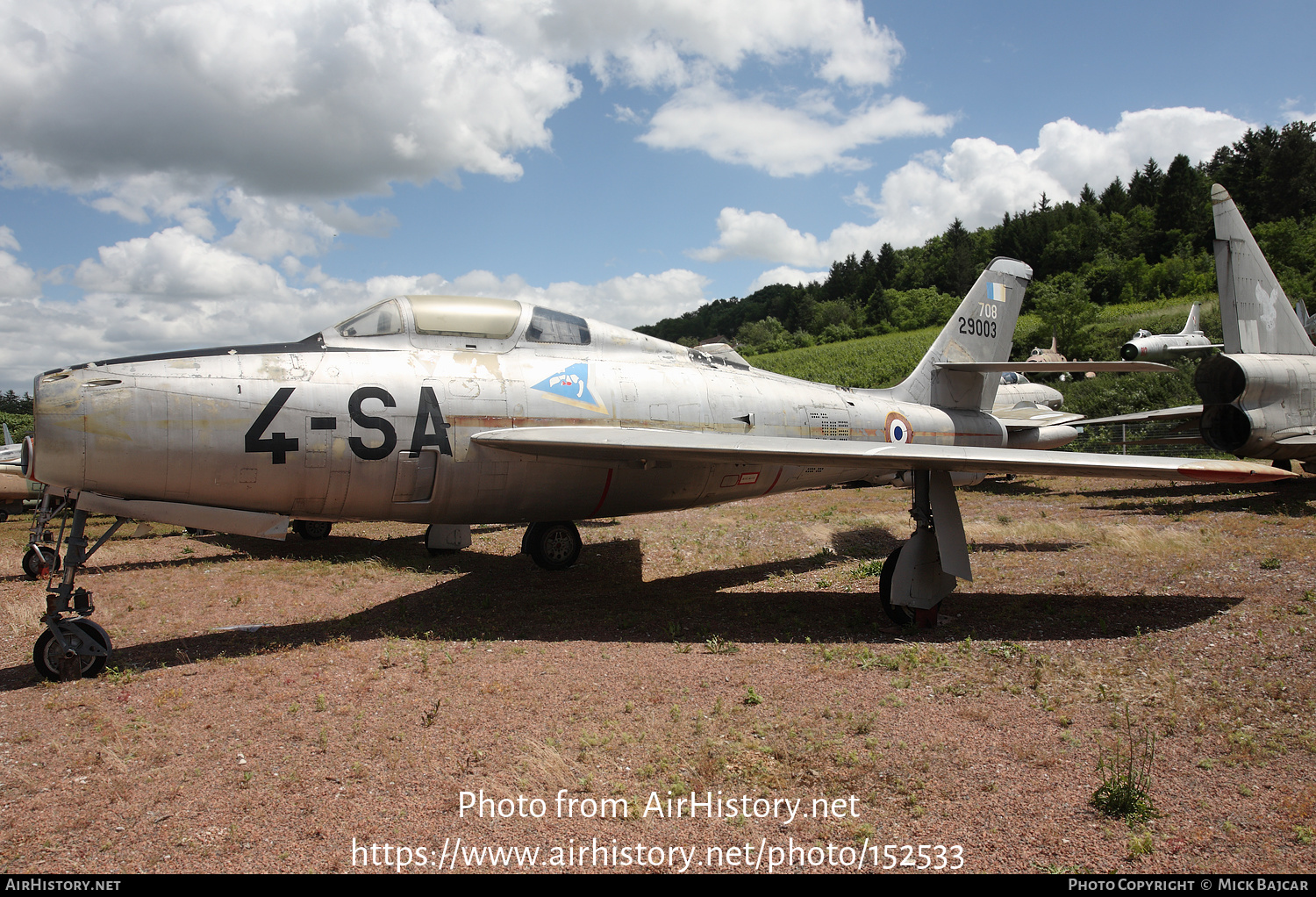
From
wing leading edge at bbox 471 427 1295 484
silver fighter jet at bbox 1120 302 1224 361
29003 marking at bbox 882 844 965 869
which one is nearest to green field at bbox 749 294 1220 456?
silver fighter jet at bbox 1120 302 1224 361

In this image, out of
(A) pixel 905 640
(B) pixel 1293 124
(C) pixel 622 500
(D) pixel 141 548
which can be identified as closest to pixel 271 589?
(C) pixel 622 500

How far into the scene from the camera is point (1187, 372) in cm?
2845

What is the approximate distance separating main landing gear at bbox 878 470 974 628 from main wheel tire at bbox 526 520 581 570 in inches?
174

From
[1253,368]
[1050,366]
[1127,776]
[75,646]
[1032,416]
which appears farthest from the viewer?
[1032,416]

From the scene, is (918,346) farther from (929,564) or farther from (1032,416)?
(929,564)

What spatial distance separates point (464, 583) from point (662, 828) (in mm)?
6094

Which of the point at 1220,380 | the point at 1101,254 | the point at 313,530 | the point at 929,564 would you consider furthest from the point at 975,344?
the point at 1101,254

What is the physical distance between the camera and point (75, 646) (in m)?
5.52

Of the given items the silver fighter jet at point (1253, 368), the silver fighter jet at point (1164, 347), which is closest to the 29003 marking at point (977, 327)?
the silver fighter jet at point (1253, 368)

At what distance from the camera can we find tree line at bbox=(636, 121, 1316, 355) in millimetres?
49094

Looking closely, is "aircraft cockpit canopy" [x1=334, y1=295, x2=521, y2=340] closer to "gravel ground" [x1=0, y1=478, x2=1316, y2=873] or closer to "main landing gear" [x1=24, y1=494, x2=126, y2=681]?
"main landing gear" [x1=24, y1=494, x2=126, y2=681]

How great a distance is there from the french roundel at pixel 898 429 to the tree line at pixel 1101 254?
124 feet

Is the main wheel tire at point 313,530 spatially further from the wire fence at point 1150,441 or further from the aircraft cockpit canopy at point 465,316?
the wire fence at point 1150,441

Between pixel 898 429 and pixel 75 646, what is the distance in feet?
31.6
